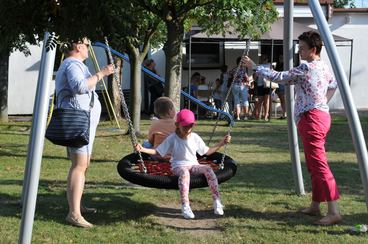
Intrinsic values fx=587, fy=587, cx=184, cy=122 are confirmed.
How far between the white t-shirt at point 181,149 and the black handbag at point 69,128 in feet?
3.06

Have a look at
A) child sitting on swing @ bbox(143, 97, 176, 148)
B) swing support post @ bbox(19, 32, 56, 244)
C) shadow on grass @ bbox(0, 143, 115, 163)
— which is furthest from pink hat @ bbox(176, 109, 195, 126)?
shadow on grass @ bbox(0, 143, 115, 163)

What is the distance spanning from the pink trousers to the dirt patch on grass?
1020 millimetres

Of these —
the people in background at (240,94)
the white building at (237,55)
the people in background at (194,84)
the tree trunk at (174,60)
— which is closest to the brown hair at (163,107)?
the tree trunk at (174,60)

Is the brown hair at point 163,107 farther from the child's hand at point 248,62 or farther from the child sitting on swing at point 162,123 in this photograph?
the child's hand at point 248,62

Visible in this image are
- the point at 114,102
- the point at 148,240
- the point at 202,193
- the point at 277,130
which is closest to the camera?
the point at 148,240

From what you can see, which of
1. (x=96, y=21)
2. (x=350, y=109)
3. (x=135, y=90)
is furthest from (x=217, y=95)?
(x=96, y=21)

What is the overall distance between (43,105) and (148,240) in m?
1.44

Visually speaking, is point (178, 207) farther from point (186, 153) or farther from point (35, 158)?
point (35, 158)

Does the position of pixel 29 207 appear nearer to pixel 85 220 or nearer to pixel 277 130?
pixel 85 220

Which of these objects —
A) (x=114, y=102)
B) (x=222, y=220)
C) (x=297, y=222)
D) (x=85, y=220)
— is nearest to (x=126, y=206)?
(x=85, y=220)

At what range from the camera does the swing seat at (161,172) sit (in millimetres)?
5285

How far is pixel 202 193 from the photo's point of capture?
6820mm

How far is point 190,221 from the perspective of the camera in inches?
221

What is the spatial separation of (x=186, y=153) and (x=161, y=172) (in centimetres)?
37
